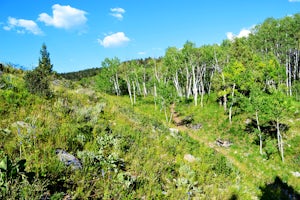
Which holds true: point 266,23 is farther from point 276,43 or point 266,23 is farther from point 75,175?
point 75,175

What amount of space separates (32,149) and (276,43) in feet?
199

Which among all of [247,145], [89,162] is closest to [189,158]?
[89,162]

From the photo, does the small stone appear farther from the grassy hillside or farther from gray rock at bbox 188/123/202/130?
gray rock at bbox 188/123/202/130

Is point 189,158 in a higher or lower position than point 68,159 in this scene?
lower

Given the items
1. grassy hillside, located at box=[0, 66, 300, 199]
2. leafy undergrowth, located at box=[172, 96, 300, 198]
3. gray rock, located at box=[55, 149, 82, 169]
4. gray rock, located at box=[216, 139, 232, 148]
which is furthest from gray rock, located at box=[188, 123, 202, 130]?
gray rock, located at box=[55, 149, 82, 169]

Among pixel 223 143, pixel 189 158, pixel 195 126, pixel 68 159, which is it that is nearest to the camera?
pixel 68 159

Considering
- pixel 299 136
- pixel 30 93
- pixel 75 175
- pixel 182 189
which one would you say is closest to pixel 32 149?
pixel 75 175

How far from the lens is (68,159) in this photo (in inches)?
237

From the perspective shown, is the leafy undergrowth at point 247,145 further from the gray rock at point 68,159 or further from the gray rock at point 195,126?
the gray rock at point 68,159

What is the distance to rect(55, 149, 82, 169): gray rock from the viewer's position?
578cm

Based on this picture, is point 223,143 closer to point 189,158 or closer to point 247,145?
point 247,145

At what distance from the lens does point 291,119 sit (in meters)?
35.5

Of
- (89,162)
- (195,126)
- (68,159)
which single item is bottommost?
(195,126)

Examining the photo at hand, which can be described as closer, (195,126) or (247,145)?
(247,145)
